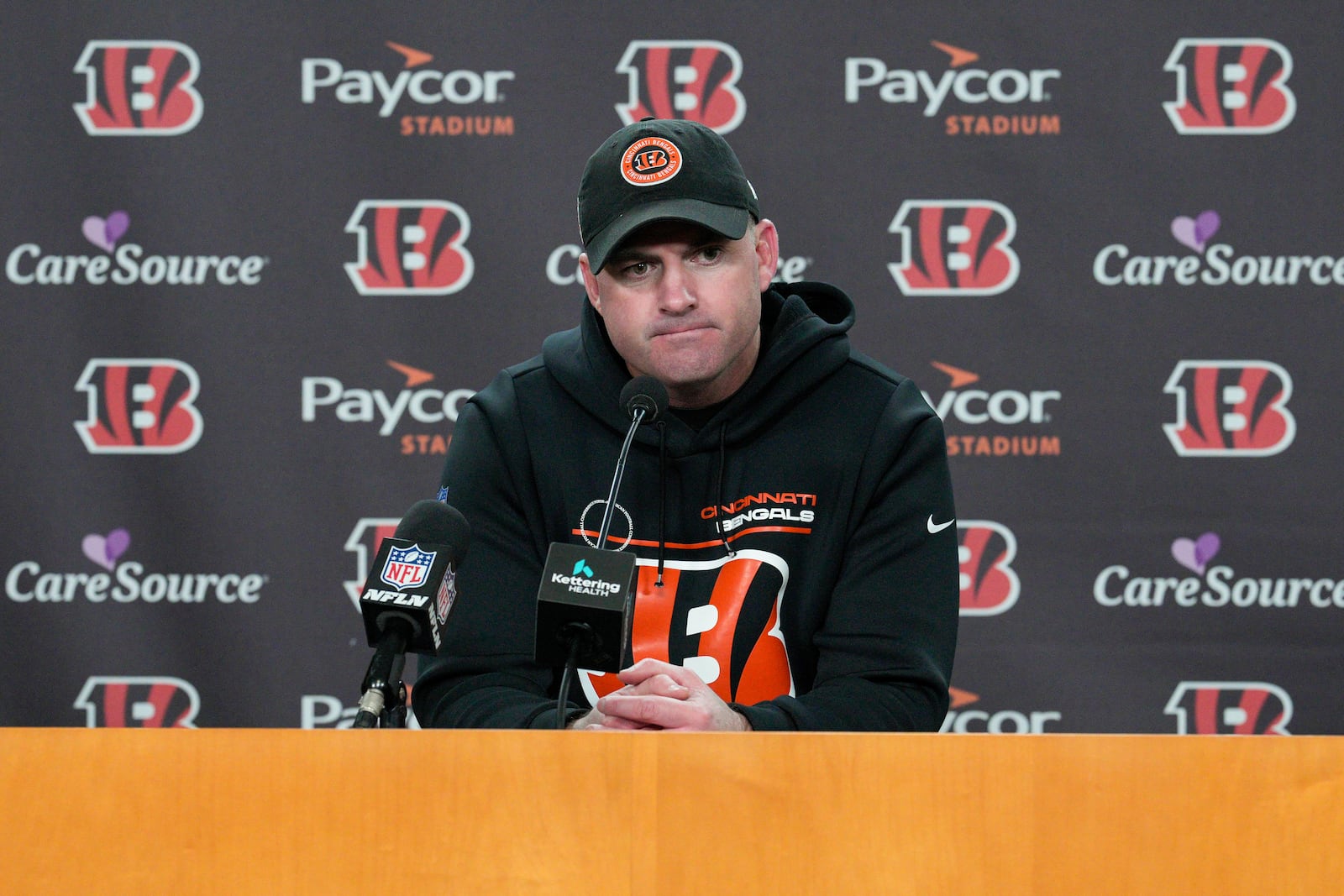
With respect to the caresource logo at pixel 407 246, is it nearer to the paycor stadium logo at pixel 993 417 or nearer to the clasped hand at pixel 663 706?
the paycor stadium logo at pixel 993 417

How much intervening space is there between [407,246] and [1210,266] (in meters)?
1.78

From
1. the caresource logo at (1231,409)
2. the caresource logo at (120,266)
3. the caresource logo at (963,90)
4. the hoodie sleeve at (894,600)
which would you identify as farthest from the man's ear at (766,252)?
the caresource logo at (120,266)

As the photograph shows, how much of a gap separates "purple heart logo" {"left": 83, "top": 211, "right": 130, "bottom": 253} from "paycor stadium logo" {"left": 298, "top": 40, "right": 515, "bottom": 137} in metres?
0.49

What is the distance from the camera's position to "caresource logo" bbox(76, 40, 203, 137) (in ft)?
9.25

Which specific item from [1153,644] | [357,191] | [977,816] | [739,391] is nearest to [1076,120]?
[1153,644]

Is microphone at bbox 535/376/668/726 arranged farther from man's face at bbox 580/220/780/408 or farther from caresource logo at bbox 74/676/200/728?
caresource logo at bbox 74/676/200/728

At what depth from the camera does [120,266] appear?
2785 mm

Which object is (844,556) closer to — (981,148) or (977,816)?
(977,816)

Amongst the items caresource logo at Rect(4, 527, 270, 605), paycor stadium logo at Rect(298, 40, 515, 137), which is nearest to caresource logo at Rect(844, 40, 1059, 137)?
paycor stadium logo at Rect(298, 40, 515, 137)

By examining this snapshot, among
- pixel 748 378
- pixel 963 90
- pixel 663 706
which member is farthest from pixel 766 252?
pixel 963 90

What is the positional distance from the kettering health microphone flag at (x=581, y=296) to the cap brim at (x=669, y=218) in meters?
1.17

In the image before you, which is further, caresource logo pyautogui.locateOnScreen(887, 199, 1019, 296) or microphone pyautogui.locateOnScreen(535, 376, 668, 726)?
caresource logo pyautogui.locateOnScreen(887, 199, 1019, 296)

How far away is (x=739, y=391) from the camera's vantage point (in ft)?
5.69

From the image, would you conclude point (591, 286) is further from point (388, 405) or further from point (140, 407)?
point (140, 407)
